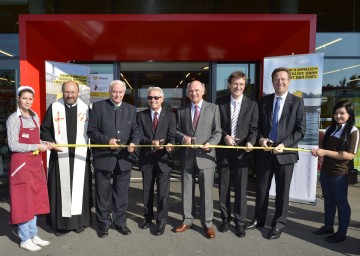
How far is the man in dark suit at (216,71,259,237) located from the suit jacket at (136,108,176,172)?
670 mm

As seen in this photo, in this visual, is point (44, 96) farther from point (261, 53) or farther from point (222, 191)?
point (261, 53)

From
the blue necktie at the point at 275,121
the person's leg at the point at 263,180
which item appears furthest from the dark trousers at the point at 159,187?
the blue necktie at the point at 275,121

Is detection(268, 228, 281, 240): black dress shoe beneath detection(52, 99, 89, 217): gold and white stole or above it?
beneath

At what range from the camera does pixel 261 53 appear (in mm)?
6148

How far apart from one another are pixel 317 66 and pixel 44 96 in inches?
178

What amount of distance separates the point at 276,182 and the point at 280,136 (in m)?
0.61

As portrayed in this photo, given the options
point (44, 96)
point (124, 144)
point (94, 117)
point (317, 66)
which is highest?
point (317, 66)

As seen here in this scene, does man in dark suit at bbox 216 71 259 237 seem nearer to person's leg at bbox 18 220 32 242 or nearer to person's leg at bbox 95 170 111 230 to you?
person's leg at bbox 95 170 111 230

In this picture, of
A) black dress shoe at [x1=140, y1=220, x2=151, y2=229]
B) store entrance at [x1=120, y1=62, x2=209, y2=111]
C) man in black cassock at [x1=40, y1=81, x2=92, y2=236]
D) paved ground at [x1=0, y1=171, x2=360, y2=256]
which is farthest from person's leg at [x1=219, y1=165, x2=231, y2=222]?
store entrance at [x1=120, y1=62, x2=209, y2=111]

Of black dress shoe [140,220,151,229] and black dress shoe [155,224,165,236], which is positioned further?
black dress shoe [140,220,151,229]

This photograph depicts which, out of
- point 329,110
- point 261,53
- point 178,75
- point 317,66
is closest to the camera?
point 317,66

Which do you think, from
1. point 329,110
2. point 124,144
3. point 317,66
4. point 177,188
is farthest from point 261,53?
point 124,144

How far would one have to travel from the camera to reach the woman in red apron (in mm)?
3365

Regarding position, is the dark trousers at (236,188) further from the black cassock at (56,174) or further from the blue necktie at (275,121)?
the black cassock at (56,174)
